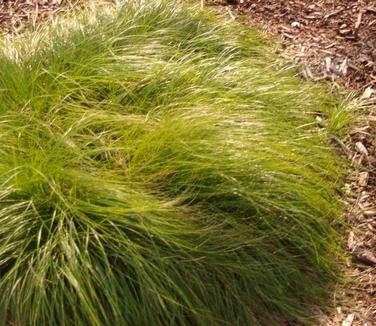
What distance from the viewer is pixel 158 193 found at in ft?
8.35

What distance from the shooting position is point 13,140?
2.70 metres

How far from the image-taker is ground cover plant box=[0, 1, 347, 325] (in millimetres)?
2330

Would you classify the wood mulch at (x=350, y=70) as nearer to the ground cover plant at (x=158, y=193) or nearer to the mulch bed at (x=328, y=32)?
the mulch bed at (x=328, y=32)

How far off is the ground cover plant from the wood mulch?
0.12m

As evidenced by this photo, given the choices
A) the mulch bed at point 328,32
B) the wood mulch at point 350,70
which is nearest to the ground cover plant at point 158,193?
the wood mulch at point 350,70

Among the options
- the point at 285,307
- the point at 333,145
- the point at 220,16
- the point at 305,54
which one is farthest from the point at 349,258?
the point at 220,16

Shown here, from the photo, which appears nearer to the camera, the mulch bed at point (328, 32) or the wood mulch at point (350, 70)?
the wood mulch at point (350, 70)

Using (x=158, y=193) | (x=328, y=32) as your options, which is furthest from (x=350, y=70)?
(x=158, y=193)

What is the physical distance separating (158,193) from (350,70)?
1675 millimetres

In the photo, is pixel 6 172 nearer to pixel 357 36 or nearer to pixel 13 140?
pixel 13 140

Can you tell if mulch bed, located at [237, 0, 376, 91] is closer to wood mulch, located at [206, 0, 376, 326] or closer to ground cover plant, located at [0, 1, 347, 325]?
wood mulch, located at [206, 0, 376, 326]

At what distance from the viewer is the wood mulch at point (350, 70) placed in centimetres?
262

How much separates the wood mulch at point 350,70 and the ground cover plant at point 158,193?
0.12m

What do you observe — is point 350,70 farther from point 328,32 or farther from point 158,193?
point 158,193
